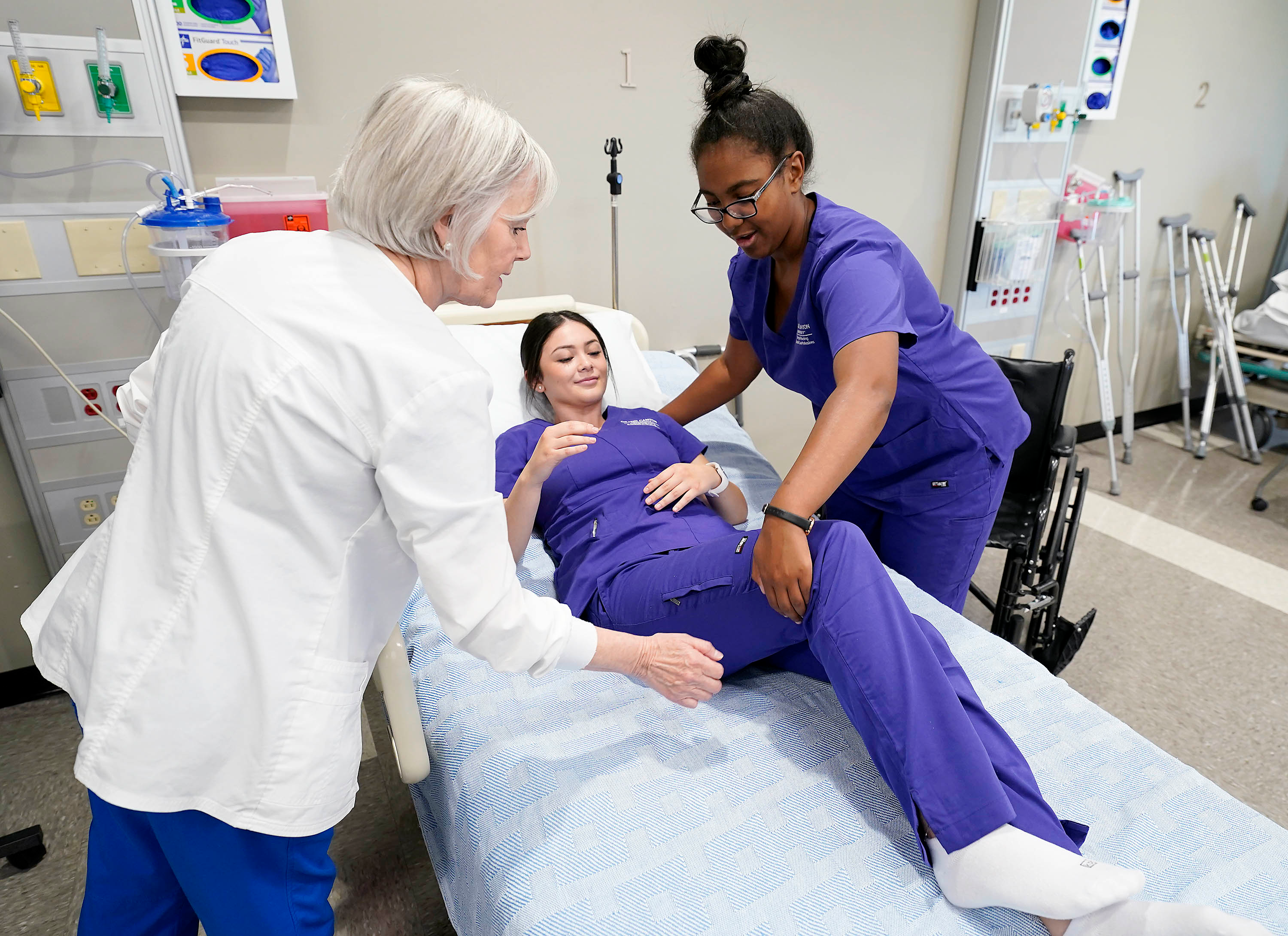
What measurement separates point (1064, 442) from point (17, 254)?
250 cm

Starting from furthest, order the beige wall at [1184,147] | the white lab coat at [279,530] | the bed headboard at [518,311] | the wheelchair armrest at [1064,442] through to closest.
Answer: the beige wall at [1184,147] < the bed headboard at [518,311] < the wheelchair armrest at [1064,442] < the white lab coat at [279,530]

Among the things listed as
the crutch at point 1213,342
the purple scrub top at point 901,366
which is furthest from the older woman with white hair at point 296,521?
the crutch at point 1213,342

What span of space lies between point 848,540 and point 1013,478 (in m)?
1.29

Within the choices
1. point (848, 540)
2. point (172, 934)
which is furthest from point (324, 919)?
point (848, 540)

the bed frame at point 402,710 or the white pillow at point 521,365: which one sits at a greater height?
the white pillow at point 521,365

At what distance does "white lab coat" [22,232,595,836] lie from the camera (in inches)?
29.7

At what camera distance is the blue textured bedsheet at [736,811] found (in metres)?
0.94

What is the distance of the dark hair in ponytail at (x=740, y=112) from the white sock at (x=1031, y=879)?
43.3 inches

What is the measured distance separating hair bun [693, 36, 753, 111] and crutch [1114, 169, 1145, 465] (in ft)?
8.72

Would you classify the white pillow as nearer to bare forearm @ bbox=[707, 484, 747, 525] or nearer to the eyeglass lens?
bare forearm @ bbox=[707, 484, 747, 525]

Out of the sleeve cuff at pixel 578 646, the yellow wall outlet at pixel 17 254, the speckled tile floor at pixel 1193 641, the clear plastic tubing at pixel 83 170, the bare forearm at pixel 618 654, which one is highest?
the clear plastic tubing at pixel 83 170

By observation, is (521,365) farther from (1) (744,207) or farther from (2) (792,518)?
(2) (792,518)

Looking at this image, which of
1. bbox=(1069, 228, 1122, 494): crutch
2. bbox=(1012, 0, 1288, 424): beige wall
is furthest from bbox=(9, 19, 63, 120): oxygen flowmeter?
bbox=(1069, 228, 1122, 494): crutch

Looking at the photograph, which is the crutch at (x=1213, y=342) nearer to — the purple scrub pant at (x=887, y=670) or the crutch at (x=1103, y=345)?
the crutch at (x=1103, y=345)
